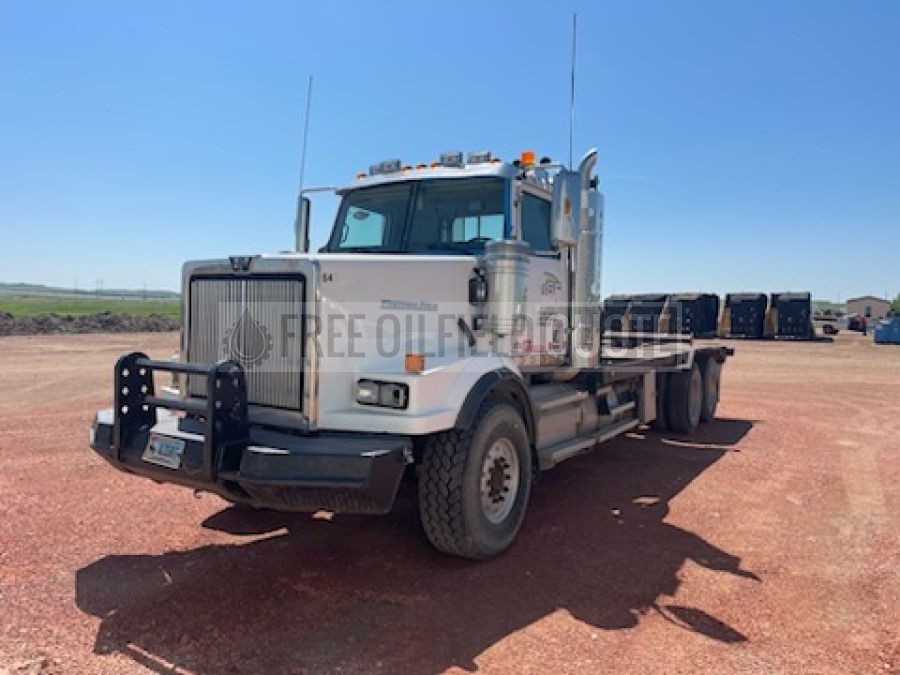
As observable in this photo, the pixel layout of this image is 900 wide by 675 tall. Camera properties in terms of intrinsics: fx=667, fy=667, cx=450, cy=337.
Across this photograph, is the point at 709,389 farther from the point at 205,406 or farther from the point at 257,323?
the point at 205,406

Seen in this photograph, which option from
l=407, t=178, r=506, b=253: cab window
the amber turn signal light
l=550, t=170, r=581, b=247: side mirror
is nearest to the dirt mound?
l=407, t=178, r=506, b=253: cab window

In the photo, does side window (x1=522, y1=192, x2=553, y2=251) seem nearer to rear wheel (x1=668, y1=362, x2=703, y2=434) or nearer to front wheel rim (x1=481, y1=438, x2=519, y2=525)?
front wheel rim (x1=481, y1=438, x2=519, y2=525)

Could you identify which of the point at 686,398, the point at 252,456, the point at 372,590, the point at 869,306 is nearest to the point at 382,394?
the point at 252,456

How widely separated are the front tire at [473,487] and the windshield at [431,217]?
1463 mm

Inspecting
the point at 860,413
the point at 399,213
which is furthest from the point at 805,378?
the point at 399,213

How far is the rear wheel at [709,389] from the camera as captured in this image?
406 inches

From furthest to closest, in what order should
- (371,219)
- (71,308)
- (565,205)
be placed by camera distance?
(71,308)
(371,219)
(565,205)

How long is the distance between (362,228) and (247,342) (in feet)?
6.26

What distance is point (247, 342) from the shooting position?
14.3 feet

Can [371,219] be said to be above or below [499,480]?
above

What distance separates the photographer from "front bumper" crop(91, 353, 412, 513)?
3666 mm

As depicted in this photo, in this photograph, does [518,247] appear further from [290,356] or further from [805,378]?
[805,378]

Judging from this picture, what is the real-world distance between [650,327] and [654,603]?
24.5 feet

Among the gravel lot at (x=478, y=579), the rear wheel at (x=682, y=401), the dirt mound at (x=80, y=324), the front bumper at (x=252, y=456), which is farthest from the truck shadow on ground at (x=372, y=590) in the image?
the dirt mound at (x=80, y=324)
